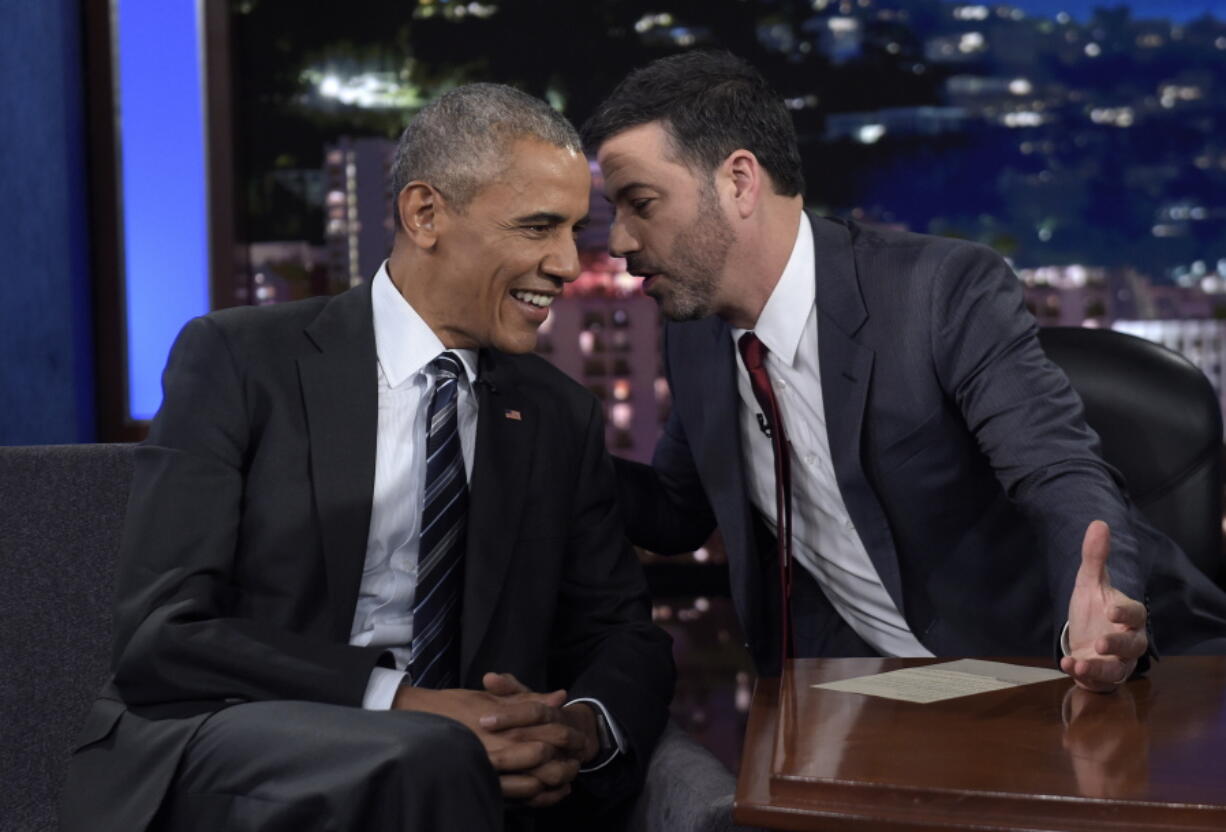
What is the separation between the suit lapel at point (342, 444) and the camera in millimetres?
1502

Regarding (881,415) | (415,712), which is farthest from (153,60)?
(415,712)

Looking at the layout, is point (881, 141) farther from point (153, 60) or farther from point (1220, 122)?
point (153, 60)

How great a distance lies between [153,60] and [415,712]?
85.2 inches

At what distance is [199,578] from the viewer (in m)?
1.39

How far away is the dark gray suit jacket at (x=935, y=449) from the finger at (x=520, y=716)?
511 millimetres

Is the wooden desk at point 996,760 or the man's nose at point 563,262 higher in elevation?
the man's nose at point 563,262

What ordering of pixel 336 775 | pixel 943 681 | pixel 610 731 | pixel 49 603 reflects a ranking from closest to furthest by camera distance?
1. pixel 336 775
2. pixel 943 681
3. pixel 610 731
4. pixel 49 603

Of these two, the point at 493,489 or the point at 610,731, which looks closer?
the point at 610,731

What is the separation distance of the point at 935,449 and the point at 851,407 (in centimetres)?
13

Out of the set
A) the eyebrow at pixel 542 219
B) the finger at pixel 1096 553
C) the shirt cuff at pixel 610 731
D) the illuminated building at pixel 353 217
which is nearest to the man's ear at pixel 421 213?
the eyebrow at pixel 542 219

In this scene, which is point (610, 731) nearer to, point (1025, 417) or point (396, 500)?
point (396, 500)

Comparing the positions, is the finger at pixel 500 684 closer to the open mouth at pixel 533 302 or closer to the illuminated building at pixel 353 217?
the open mouth at pixel 533 302

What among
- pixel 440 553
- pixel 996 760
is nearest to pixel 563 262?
pixel 440 553

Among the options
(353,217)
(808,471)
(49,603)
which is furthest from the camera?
(353,217)
